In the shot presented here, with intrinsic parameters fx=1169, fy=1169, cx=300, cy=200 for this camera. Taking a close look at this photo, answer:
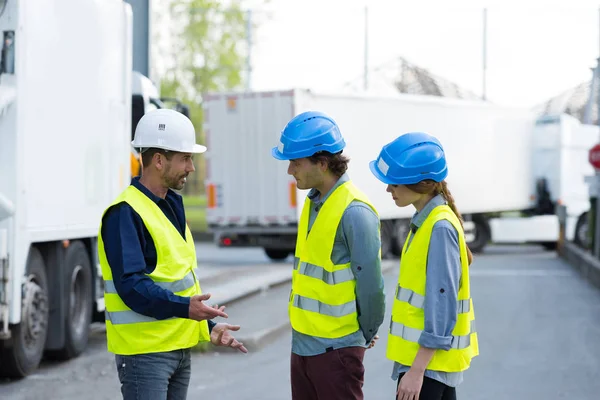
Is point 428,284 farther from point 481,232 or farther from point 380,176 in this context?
point 481,232

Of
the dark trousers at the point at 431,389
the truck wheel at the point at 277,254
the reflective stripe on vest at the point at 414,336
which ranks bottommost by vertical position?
the truck wheel at the point at 277,254

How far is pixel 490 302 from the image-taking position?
15.7m

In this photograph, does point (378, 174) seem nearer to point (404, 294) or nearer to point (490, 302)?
point (404, 294)

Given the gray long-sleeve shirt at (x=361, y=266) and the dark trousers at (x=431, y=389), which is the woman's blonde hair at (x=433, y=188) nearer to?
the gray long-sleeve shirt at (x=361, y=266)

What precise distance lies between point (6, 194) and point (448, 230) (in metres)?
4.91

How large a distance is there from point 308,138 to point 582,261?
17037mm

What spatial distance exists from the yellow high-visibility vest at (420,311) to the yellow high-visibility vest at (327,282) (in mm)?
262

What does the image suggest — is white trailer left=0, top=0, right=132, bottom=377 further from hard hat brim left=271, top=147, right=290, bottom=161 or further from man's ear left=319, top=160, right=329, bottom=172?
man's ear left=319, top=160, right=329, bottom=172

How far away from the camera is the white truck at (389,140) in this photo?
22109 millimetres

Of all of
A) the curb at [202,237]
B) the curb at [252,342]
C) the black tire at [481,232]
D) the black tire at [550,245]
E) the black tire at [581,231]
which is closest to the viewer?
the curb at [252,342]

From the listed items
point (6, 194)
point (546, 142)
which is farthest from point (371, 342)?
point (546, 142)

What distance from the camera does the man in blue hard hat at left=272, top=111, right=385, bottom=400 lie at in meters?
4.64

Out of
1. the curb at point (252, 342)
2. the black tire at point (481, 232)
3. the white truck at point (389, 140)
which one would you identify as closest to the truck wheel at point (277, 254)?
the white truck at point (389, 140)

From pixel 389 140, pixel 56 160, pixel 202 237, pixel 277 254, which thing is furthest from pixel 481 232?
pixel 56 160
